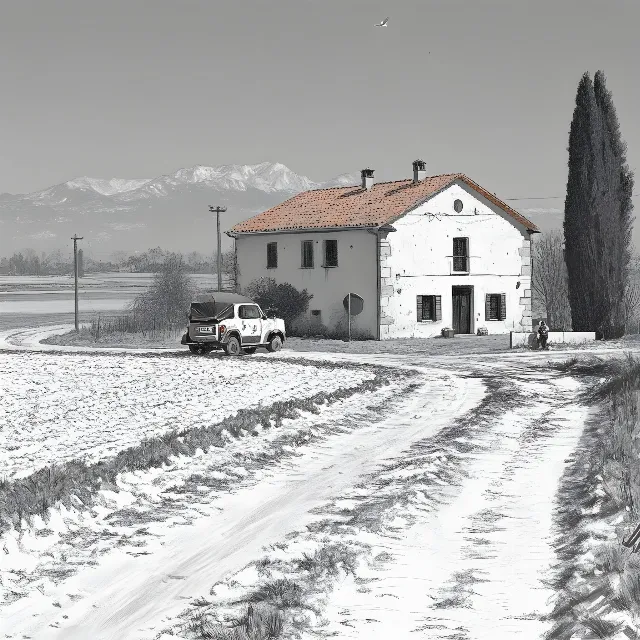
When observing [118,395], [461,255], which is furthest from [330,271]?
[118,395]

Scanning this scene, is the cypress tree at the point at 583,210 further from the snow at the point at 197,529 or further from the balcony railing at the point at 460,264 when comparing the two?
the snow at the point at 197,529

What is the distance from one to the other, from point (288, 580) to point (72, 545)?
2194 mm

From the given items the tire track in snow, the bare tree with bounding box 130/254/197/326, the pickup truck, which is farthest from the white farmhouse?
the tire track in snow

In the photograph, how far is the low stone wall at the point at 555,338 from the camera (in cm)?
3574

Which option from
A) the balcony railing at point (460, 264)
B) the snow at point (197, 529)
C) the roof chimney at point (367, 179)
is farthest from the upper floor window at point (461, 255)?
the snow at point (197, 529)

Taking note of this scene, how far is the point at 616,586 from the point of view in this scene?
6688 mm

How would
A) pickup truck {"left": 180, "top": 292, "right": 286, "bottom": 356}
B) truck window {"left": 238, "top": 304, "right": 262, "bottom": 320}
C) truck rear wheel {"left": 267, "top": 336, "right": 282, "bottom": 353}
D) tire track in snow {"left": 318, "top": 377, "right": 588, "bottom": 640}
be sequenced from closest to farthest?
tire track in snow {"left": 318, "top": 377, "right": 588, "bottom": 640}, pickup truck {"left": 180, "top": 292, "right": 286, "bottom": 356}, truck window {"left": 238, "top": 304, "right": 262, "bottom": 320}, truck rear wheel {"left": 267, "top": 336, "right": 282, "bottom": 353}

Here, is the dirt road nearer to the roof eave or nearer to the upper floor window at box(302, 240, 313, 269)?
the roof eave

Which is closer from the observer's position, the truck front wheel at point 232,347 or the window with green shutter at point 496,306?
the truck front wheel at point 232,347

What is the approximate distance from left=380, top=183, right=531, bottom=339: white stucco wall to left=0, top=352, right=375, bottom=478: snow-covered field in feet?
41.4

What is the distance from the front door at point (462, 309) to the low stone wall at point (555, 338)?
5817 millimetres

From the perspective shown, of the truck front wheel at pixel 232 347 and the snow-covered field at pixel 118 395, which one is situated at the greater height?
the truck front wheel at pixel 232 347

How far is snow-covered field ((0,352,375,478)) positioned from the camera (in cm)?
1337

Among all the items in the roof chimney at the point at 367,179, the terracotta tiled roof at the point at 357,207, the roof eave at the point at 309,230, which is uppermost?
the roof chimney at the point at 367,179
